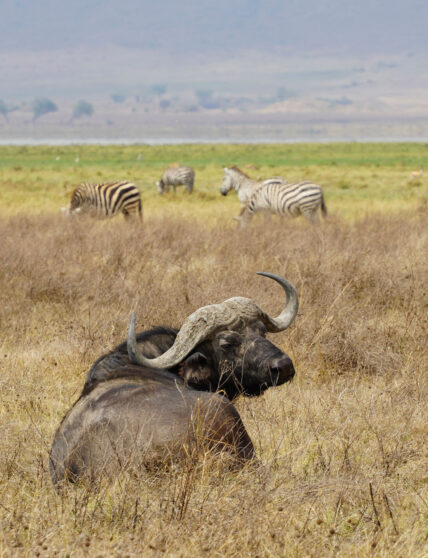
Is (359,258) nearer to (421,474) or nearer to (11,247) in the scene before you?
(11,247)

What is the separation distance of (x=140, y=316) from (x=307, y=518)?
3.81 m

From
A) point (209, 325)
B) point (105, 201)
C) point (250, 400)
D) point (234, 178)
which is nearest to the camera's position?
point (209, 325)

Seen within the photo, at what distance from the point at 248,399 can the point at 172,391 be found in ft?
3.57

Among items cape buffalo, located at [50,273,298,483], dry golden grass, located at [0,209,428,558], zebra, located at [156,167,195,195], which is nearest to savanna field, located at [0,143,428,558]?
dry golden grass, located at [0,209,428,558]

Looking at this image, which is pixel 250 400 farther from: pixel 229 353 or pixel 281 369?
pixel 281 369

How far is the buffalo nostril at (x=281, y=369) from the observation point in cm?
427

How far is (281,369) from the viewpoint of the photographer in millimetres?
4266

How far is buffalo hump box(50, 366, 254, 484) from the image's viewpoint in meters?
3.45

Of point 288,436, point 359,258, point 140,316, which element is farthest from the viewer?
point 359,258

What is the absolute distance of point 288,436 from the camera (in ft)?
14.2

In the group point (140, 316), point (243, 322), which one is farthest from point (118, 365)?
point (140, 316)

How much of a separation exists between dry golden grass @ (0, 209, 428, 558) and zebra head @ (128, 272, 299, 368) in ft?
1.81

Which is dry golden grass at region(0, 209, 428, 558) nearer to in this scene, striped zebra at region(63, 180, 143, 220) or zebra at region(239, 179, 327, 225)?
zebra at region(239, 179, 327, 225)

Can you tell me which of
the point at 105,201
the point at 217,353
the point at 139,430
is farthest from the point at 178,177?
the point at 139,430
